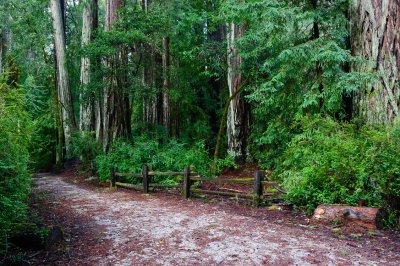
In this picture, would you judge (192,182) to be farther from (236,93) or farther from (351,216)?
(351,216)

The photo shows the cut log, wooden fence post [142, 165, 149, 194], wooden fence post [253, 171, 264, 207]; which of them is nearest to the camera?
the cut log

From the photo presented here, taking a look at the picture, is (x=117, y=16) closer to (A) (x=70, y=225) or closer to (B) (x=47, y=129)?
(A) (x=70, y=225)

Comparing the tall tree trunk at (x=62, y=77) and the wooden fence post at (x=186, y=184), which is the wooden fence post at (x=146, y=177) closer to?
the wooden fence post at (x=186, y=184)

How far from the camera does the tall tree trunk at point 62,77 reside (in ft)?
56.7

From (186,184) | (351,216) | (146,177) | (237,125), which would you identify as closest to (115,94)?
(146,177)

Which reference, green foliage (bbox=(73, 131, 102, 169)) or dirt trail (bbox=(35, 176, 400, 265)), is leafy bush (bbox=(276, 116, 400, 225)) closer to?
dirt trail (bbox=(35, 176, 400, 265))

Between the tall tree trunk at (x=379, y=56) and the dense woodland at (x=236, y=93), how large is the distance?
0.09ft

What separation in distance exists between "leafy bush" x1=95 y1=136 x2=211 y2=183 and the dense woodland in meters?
0.05

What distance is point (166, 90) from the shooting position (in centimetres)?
1366

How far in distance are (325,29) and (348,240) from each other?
6432mm

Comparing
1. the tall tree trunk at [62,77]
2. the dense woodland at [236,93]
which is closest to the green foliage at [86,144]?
the dense woodland at [236,93]

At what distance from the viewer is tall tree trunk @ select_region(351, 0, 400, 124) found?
8336mm

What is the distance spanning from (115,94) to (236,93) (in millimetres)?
4576

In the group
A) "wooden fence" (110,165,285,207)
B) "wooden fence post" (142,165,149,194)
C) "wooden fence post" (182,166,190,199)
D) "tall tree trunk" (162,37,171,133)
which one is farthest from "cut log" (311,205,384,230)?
"tall tree trunk" (162,37,171,133)
